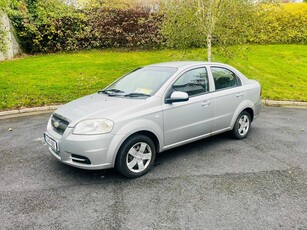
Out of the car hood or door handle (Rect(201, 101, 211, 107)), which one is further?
door handle (Rect(201, 101, 211, 107))

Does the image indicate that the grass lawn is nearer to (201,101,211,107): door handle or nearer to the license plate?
the license plate

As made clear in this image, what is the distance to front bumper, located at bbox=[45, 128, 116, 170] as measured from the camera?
362cm

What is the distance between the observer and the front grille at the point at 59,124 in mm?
3910

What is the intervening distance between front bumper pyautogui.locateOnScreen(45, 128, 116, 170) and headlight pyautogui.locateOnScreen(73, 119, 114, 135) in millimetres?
61

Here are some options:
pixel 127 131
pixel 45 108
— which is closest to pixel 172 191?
pixel 127 131

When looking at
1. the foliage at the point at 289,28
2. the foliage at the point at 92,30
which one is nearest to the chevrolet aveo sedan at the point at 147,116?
the foliage at the point at 92,30

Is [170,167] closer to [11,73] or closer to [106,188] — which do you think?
[106,188]

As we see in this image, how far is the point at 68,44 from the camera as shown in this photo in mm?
15305

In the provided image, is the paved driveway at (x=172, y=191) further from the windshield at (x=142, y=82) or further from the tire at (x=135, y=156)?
the windshield at (x=142, y=82)

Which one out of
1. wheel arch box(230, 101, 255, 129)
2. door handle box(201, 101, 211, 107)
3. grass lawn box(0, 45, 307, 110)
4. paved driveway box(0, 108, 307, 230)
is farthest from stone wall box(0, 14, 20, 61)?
wheel arch box(230, 101, 255, 129)

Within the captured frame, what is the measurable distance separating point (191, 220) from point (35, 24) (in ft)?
47.6

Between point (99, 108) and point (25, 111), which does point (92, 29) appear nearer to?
point (25, 111)

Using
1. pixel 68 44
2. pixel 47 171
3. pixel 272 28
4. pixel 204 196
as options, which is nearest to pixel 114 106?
pixel 47 171

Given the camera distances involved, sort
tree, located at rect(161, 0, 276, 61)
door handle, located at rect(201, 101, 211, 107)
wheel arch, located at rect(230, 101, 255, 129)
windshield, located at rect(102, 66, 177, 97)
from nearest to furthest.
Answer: windshield, located at rect(102, 66, 177, 97)
door handle, located at rect(201, 101, 211, 107)
wheel arch, located at rect(230, 101, 255, 129)
tree, located at rect(161, 0, 276, 61)
